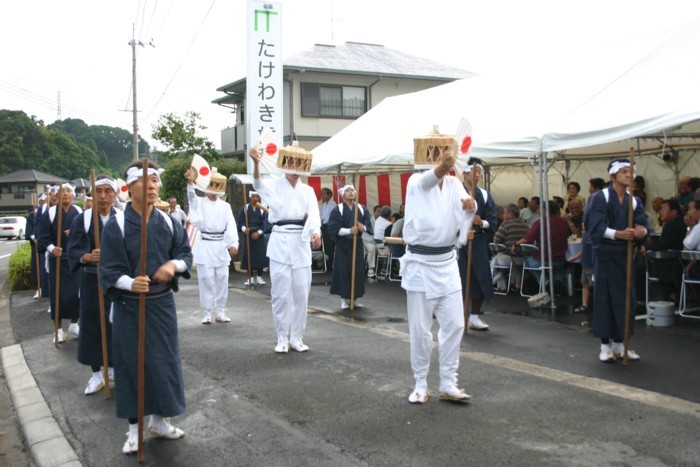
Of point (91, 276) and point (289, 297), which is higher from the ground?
point (91, 276)

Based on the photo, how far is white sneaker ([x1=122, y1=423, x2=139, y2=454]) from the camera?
14.8ft

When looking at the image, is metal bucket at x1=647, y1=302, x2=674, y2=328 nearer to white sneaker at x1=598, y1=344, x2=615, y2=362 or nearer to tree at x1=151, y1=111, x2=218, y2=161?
white sneaker at x1=598, y1=344, x2=615, y2=362

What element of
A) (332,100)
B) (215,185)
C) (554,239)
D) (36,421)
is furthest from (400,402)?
(332,100)

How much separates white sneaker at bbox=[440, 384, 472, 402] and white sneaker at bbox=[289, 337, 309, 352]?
242cm

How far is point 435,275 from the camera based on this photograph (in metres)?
5.25

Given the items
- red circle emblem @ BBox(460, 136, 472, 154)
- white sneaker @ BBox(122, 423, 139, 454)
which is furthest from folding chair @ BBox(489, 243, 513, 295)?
white sneaker @ BBox(122, 423, 139, 454)

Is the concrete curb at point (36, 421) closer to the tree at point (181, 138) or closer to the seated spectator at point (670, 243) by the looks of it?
the seated spectator at point (670, 243)

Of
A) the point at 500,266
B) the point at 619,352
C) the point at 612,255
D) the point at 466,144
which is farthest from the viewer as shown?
the point at 500,266

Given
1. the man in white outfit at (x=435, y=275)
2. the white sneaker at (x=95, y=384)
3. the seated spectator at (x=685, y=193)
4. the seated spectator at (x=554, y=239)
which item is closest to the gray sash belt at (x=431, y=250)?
the man in white outfit at (x=435, y=275)

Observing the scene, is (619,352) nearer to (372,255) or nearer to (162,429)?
(162,429)

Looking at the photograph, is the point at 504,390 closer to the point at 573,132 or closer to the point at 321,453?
the point at 321,453

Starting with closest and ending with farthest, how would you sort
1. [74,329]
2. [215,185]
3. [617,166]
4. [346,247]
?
1. [617,166]
2. [74,329]
3. [215,185]
4. [346,247]

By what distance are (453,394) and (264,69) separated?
14703mm

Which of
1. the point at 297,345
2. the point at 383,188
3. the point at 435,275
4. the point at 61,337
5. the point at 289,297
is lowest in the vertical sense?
the point at 61,337
